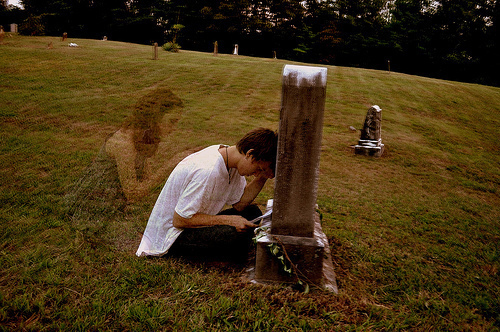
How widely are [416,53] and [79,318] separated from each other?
41.6 meters

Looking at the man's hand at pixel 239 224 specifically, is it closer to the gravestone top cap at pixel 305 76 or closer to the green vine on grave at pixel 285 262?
the green vine on grave at pixel 285 262

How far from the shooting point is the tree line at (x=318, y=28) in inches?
1377

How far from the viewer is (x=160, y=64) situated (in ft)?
53.0

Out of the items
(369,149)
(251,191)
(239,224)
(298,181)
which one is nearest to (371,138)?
(369,149)

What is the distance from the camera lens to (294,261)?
262 centimetres

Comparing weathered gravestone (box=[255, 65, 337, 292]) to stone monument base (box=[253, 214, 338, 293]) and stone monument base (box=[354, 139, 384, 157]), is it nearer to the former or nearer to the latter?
stone monument base (box=[253, 214, 338, 293])

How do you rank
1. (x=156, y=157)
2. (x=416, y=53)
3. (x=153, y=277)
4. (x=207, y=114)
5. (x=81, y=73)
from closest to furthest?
(x=153, y=277), (x=156, y=157), (x=207, y=114), (x=81, y=73), (x=416, y=53)

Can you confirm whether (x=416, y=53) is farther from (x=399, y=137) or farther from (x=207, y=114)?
(x=207, y=114)

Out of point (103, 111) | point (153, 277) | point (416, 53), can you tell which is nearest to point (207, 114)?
point (103, 111)

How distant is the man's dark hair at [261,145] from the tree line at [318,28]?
38.3 meters

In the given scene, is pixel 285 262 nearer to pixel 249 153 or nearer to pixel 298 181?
pixel 298 181

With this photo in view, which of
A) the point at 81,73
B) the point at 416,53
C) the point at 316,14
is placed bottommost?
the point at 81,73

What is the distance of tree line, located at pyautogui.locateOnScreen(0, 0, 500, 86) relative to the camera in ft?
115

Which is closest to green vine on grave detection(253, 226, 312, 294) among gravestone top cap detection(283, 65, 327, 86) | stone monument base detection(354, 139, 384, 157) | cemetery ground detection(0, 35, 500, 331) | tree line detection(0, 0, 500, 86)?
cemetery ground detection(0, 35, 500, 331)
